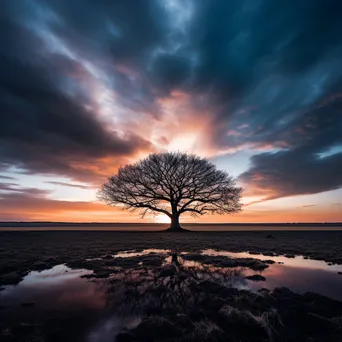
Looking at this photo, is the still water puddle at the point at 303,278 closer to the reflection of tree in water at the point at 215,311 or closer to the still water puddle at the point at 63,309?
the reflection of tree in water at the point at 215,311

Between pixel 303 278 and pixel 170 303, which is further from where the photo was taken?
pixel 303 278

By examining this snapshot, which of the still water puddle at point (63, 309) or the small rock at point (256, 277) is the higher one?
the small rock at point (256, 277)

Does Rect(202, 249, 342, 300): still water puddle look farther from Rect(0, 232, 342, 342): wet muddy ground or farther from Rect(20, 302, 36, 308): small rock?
Rect(20, 302, 36, 308): small rock

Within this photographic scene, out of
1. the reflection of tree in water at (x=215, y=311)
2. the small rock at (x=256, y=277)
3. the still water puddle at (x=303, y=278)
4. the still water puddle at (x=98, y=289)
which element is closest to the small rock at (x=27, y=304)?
the still water puddle at (x=98, y=289)

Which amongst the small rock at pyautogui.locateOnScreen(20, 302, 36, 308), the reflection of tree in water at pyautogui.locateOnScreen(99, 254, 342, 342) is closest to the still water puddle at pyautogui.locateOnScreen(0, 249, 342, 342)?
the small rock at pyautogui.locateOnScreen(20, 302, 36, 308)

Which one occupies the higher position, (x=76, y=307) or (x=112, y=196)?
(x=112, y=196)

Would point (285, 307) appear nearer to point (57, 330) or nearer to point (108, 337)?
point (108, 337)

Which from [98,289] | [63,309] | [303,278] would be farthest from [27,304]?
[303,278]

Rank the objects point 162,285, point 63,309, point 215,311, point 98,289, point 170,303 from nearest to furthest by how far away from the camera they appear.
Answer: point 215,311 → point 63,309 → point 170,303 → point 98,289 → point 162,285

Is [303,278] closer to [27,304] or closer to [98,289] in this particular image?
[98,289]

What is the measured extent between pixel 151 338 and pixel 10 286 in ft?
19.9

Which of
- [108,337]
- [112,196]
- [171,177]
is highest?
[171,177]

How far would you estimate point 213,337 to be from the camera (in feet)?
13.3

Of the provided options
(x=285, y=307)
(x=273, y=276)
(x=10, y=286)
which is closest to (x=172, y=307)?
(x=285, y=307)
